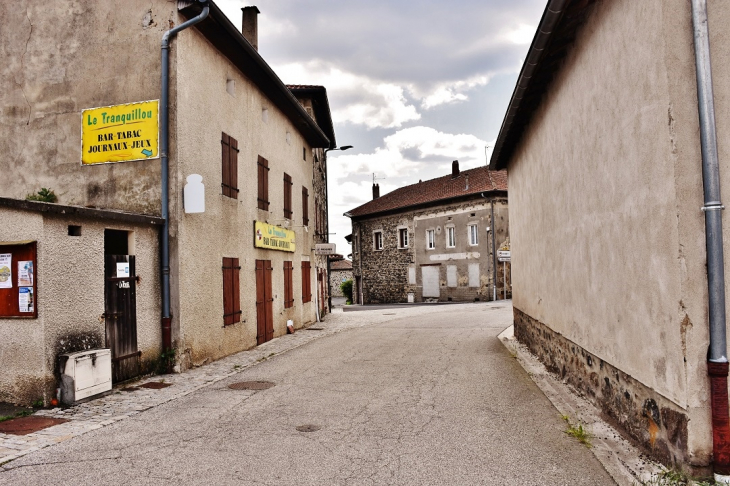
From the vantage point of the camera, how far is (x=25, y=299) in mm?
6512

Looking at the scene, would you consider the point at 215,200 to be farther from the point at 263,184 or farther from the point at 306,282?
the point at 306,282

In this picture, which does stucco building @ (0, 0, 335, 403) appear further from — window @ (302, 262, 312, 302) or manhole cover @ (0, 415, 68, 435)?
window @ (302, 262, 312, 302)

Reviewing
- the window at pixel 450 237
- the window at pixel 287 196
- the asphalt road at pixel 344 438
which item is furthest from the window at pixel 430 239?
the asphalt road at pixel 344 438

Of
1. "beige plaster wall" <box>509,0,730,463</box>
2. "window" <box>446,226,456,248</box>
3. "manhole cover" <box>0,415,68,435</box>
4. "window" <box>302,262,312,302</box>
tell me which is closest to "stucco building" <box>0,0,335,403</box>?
"manhole cover" <box>0,415,68,435</box>

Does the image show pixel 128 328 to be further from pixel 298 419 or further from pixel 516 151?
pixel 516 151

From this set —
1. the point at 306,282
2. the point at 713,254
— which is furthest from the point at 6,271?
the point at 306,282

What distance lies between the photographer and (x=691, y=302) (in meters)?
3.69

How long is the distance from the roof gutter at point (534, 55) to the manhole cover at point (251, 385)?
546 cm

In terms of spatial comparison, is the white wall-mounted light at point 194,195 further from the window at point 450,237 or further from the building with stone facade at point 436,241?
the window at point 450,237

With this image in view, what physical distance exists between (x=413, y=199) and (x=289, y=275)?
21.2m

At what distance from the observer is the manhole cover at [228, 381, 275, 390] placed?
25.0 feet

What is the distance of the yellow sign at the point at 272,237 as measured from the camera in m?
12.3

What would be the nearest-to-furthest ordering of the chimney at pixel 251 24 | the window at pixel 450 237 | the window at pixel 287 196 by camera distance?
the window at pixel 287 196
the chimney at pixel 251 24
the window at pixel 450 237

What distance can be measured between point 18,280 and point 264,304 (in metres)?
6.46
